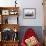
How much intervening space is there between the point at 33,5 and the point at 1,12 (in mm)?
1224

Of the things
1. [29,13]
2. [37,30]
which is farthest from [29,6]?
[37,30]

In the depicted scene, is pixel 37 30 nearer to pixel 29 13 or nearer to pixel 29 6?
pixel 29 13

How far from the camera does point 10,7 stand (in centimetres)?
564

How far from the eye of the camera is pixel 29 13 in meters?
5.71

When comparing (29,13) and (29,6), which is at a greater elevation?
(29,6)

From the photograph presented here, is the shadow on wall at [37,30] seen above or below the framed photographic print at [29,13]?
below

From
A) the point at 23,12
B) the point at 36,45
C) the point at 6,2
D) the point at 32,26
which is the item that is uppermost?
the point at 6,2

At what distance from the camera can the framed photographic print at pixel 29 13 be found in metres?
5.71

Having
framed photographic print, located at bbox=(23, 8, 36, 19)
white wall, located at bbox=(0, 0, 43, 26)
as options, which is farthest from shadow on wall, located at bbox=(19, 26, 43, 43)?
framed photographic print, located at bbox=(23, 8, 36, 19)

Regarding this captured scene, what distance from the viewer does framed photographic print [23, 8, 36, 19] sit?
18.7 feet

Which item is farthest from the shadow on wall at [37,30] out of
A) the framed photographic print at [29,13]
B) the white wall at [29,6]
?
the framed photographic print at [29,13]

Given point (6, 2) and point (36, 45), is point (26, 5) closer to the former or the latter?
point (6, 2)

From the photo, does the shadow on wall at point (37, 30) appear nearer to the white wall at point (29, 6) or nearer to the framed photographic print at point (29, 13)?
the white wall at point (29, 6)

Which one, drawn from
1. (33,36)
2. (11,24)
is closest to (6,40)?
(11,24)
